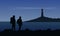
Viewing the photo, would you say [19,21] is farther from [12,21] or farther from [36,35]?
[36,35]

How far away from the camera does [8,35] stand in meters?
19.1

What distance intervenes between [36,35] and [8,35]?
2379 mm

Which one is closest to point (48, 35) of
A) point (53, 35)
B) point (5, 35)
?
point (53, 35)

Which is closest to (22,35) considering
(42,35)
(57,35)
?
(42,35)

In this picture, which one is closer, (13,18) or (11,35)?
(11,35)

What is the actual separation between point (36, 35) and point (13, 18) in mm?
4052

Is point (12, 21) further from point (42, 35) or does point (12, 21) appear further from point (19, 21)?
point (42, 35)

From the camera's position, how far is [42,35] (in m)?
19.8

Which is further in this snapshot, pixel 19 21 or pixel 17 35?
pixel 19 21

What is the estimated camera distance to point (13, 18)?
22.8 meters

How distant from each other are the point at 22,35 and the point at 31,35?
77 centimetres

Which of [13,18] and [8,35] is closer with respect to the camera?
[8,35]

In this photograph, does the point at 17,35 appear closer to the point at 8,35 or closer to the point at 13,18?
the point at 8,35

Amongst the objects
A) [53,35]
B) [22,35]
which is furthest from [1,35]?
[53,35]
